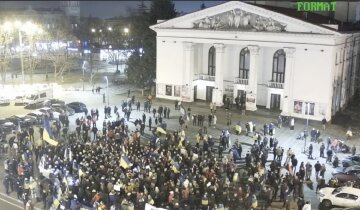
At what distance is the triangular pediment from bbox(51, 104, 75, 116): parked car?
15.2m

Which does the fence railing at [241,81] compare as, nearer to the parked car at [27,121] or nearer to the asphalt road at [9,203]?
the parked car at [27,121]

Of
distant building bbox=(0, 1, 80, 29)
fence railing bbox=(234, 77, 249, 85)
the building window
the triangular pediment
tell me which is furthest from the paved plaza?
distant building bbox=(0, 1, 80, 29)

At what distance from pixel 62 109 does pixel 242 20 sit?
19.7m

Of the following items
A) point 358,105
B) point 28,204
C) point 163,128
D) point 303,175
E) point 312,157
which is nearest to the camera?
point 28,204

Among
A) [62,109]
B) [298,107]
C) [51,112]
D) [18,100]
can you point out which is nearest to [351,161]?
[298,107]

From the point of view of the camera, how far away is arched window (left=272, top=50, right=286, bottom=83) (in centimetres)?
4612

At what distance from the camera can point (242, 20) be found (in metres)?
44.8

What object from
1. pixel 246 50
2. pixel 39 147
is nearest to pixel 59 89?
pixel 246 50

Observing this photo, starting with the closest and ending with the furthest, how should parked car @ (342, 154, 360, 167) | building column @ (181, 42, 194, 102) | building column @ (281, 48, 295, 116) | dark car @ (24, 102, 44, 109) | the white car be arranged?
the white car → parked car @ (342, 154, 360, 167) → building column @ (281, 48, 295, 116) → dark car @ (24, 102, 44, 109) → building column @ (181, 42, 194, 102)

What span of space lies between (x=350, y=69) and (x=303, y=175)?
28907 mm

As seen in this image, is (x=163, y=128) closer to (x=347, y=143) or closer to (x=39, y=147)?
(x=39, y=147)

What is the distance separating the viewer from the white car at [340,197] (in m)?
22.4

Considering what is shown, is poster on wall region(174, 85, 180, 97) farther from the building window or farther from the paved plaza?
the paved plaza

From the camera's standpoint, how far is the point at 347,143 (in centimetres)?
3503
